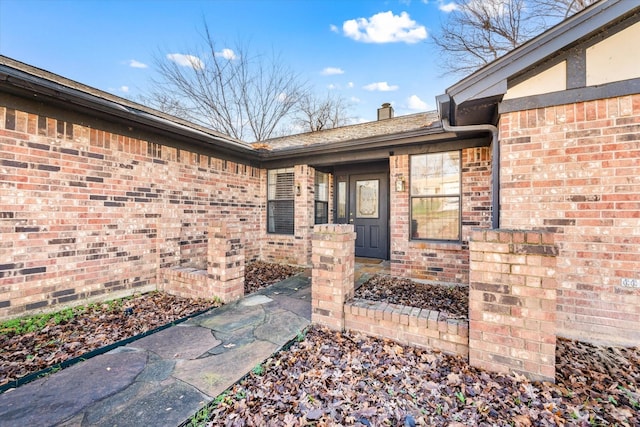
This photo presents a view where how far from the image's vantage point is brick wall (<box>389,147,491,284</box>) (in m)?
4.52

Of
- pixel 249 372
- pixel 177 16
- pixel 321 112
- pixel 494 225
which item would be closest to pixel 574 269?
pixel 494 225

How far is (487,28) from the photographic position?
30.9 ft

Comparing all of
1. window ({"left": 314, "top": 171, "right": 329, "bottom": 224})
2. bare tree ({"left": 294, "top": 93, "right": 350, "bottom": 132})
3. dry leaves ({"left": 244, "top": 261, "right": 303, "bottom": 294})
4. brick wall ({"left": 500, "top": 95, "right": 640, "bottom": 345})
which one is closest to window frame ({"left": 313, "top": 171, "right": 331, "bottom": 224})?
window ({"left": 314, "top": 171, "right": 329, "bottom": 224})

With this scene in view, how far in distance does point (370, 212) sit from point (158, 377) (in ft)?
18.6

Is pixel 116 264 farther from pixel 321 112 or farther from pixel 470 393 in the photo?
pixel 321 112

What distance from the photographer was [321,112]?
1583 cm

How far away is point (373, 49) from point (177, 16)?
6701 mm

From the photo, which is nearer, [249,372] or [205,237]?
[249,372]

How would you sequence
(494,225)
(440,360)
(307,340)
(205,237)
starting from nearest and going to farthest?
(440,360)
(307,340)
(494,225)
(205,237)

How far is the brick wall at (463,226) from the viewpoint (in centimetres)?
452

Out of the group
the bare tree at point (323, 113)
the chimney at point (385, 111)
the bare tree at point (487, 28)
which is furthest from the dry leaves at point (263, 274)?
the bare tree at point (323, 113)

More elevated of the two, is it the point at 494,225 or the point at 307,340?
the point at 494,225

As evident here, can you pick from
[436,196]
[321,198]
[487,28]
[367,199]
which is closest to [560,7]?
[487,28]

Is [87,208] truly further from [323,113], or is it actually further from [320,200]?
[323,113]
